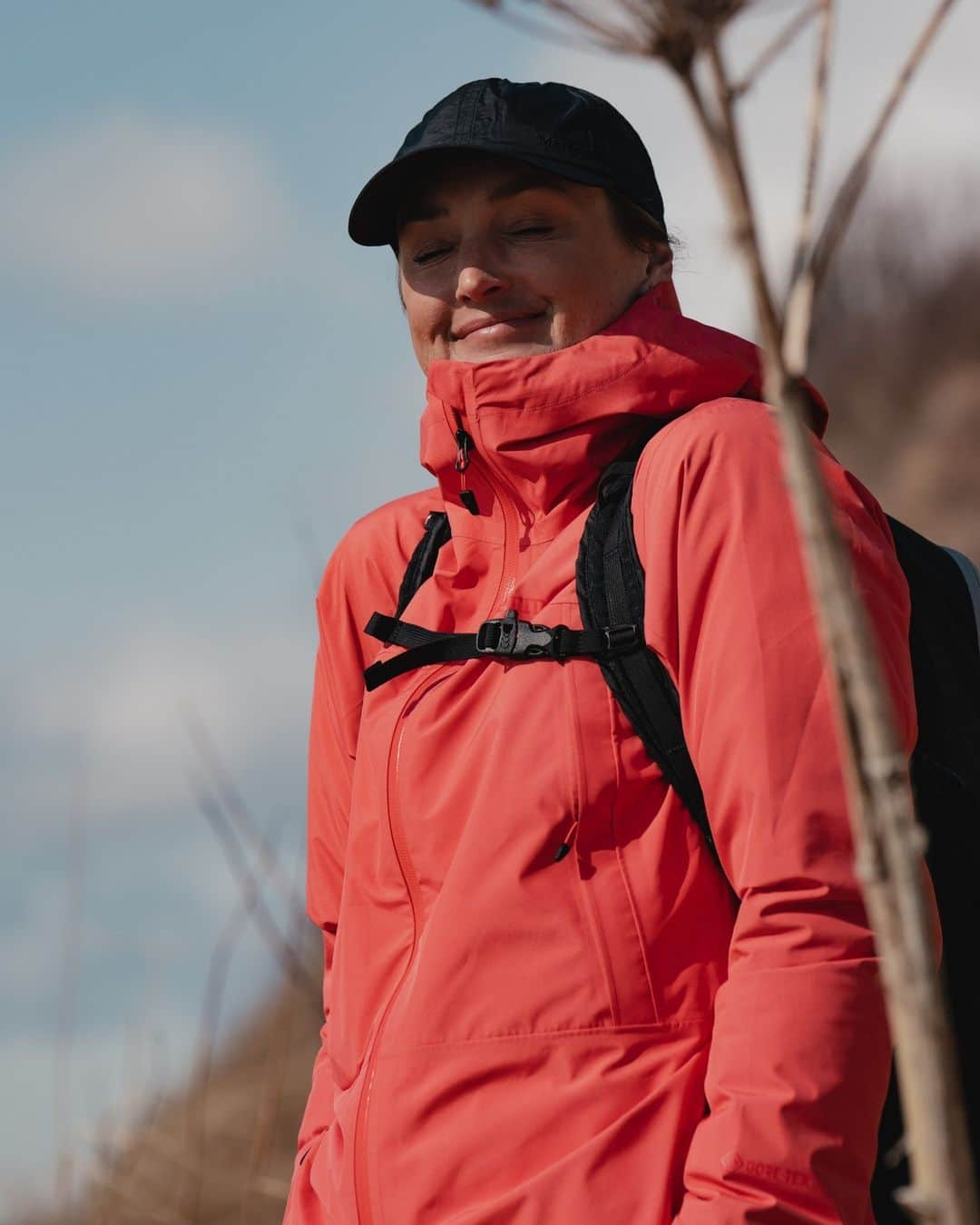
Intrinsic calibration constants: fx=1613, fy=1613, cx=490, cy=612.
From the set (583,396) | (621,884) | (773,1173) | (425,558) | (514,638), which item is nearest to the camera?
(773,1173)

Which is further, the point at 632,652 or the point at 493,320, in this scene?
the point at 493,320

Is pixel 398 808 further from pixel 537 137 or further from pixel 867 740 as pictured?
pixel 867 740

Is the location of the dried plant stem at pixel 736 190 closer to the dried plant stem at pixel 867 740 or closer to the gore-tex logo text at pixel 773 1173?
the dried plant stem at pixel 867 740

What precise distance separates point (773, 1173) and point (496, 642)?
0.71 meters

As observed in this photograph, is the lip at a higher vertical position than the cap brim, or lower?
lower

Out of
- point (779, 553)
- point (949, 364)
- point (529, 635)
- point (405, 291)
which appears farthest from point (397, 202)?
point (949, 364)

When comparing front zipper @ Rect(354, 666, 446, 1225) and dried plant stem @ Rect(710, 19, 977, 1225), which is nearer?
dried plant stem @ Rect(710, 19, 977, 1225)

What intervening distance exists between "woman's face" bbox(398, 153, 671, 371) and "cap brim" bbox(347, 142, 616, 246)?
5cm

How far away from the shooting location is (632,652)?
1.89 meters

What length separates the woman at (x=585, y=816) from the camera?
1.67 meters

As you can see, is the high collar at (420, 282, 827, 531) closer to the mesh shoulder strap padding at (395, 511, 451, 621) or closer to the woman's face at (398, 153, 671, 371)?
the woman's face at (398, 153, 671, 371)

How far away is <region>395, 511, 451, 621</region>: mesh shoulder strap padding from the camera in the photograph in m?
2.38

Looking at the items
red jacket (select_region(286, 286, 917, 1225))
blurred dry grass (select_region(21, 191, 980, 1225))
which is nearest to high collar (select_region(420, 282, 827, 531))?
red jacket (select_region(286, 286, 917, 1225))

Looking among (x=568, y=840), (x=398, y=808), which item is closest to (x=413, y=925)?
(x=398, y=808)
